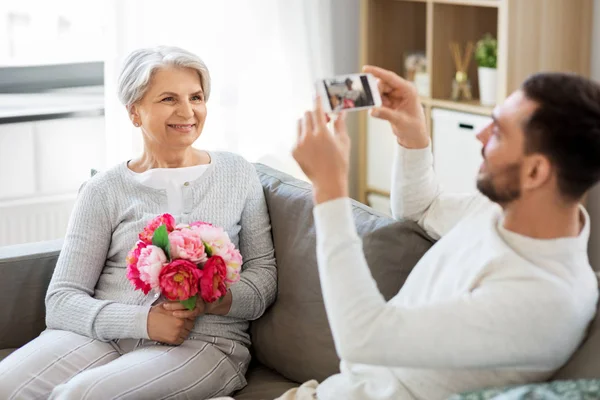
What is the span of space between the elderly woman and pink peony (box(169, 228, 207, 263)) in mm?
150

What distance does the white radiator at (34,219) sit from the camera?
3457 mm

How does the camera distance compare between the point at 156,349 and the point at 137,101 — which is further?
the point at 137,101

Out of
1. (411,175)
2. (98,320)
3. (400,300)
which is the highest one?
(411,175)

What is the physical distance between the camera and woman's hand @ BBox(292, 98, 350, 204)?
154 cm

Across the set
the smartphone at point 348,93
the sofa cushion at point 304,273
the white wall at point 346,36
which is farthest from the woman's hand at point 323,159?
the white wall at point 346,36

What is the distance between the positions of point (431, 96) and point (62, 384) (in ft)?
6.78

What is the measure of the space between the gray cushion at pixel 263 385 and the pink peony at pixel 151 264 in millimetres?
344

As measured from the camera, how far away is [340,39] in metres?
4.03

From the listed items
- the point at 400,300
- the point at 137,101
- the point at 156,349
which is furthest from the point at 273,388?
the point at 137,101

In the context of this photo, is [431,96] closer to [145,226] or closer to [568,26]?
[568,26]

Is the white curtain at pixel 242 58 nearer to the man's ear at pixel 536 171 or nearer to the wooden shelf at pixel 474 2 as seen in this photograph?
the wooden shelf at pixel 474 2

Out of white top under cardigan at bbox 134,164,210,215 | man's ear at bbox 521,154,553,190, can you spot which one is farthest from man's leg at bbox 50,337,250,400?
man's ear at bbox 521,154,553,190

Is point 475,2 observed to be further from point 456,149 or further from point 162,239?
point 162,239

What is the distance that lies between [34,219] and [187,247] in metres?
1.70
